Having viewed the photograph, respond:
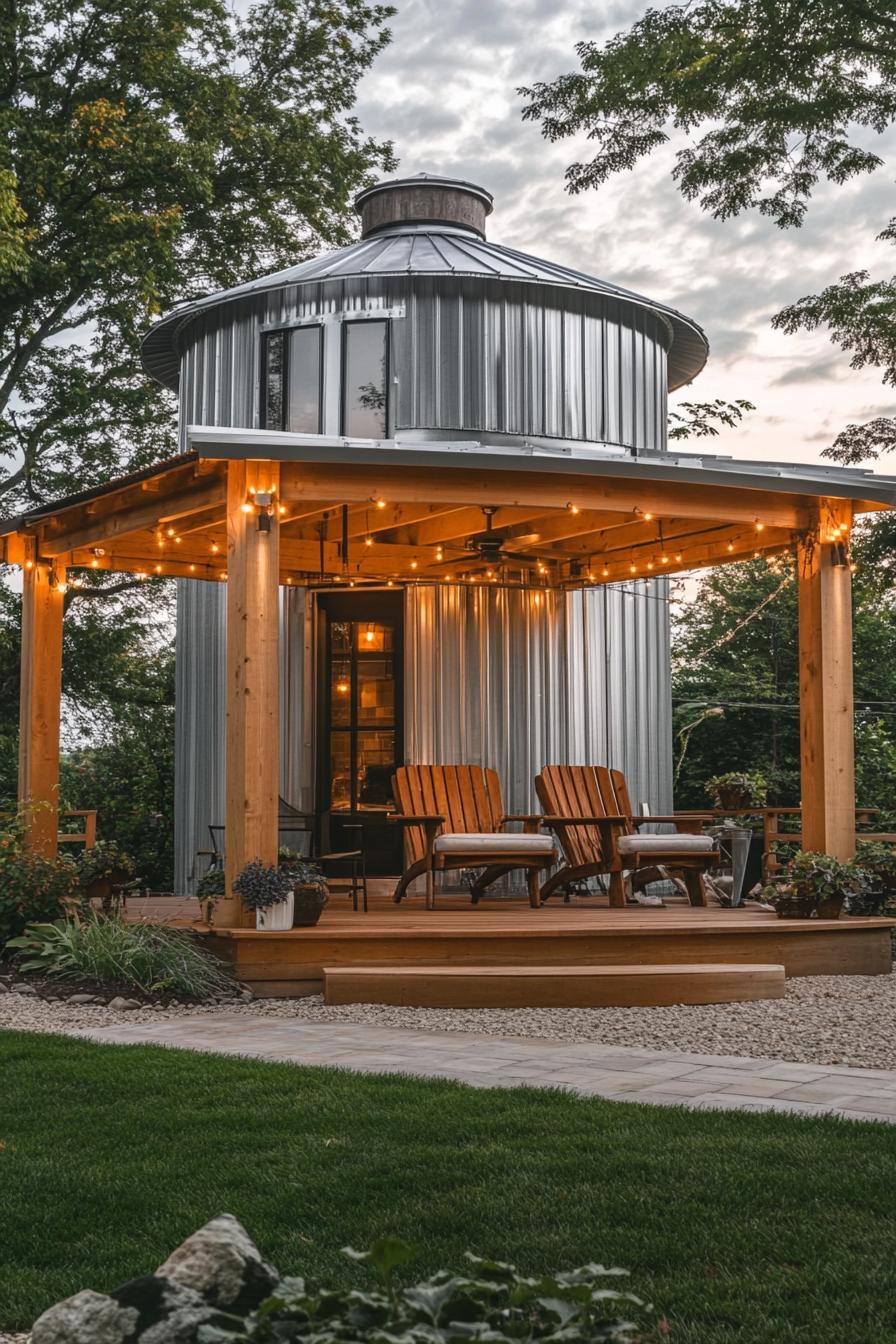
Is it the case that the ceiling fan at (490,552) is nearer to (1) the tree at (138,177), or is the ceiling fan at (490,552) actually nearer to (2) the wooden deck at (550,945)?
(2) the wooden deck at (550,945)

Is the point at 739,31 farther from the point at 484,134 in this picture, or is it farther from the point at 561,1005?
the point at 484,134

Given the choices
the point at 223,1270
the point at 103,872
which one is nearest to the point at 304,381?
the point at 103,872

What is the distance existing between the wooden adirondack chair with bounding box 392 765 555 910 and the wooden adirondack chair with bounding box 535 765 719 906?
23 centimetres

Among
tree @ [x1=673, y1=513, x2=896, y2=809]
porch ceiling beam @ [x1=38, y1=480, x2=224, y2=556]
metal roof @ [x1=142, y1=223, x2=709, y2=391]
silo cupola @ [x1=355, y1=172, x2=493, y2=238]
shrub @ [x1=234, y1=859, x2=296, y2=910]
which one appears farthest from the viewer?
tree @ [x1=673, y1=513, x2=896, y2=809]

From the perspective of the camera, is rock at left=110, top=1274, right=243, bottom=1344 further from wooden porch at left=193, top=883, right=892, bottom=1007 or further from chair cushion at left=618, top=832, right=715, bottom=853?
chair cushion at left=618, top=832, right=715, bottom=853

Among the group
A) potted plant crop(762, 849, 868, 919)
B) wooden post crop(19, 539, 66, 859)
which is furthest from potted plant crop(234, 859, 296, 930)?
potted plant crop(762, 849, 868, 919)

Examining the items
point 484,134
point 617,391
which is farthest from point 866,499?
point 484,134

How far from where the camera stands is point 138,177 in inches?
626

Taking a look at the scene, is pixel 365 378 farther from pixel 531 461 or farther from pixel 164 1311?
pixel 164 1311

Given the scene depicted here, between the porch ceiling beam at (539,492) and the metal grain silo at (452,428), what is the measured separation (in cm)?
289

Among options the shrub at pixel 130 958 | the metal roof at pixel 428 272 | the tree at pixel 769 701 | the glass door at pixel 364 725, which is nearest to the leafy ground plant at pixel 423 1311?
the shrub at pixel 130 958

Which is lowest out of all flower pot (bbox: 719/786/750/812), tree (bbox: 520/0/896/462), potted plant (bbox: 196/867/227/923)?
potted plant (bbox: 196/867/227/923)

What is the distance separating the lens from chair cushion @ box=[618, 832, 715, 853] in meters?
9.59

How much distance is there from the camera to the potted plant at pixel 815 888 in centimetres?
884
